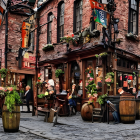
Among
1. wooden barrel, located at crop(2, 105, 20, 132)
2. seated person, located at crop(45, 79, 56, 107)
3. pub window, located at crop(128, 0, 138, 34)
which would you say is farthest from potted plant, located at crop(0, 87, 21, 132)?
pub window, located at crop(128, 0, 138, 34)

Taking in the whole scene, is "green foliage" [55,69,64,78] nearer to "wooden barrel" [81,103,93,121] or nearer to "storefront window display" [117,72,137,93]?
"storefront window display" [117,72,137,93]

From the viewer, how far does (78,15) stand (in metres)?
13.3

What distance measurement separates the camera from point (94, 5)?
946 cm

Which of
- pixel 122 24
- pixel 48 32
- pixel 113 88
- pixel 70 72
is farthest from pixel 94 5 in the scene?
pixel 48 32

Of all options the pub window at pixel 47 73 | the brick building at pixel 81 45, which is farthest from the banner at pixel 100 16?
the pub window at pixel 47 73

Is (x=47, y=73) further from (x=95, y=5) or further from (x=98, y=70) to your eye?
(x=95, y=5)

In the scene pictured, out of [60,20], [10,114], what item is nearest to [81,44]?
[60,20]

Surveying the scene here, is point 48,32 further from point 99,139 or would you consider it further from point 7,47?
point 99,139

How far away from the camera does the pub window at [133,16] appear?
1257 centimetres

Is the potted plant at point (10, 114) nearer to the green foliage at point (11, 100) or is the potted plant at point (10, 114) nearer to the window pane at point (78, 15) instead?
the green foliage at point (11, 100)

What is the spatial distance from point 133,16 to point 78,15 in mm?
3041

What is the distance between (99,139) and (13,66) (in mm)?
13657

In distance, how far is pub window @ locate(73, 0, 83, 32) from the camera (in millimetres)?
13123

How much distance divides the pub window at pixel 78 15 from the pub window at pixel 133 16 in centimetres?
271
